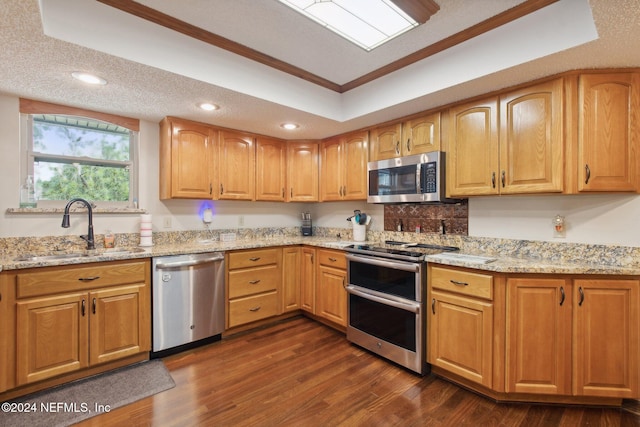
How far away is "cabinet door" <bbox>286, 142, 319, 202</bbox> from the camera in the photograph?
3648 millimetres

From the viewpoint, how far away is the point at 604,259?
1.99 meters

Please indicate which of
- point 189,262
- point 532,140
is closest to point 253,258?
point 189,262

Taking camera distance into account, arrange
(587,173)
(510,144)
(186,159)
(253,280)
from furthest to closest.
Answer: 1. (253,280)
2. (186,159)
3. (510,144)
4. (587,173)

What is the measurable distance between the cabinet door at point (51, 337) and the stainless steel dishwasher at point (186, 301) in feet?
1.58

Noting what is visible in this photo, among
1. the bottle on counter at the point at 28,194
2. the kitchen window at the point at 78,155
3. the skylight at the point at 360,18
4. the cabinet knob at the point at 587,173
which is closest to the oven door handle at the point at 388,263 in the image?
the cabinet knob at the point at 587,173

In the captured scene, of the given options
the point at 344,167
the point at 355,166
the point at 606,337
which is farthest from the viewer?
the point at 344,167

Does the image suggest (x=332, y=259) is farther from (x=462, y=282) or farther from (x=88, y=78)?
(x=88, y=78)

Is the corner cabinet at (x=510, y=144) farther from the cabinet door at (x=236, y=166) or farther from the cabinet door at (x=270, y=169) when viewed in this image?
the cabinet door at (x=236, y=166)

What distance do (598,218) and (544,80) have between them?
3.32ft

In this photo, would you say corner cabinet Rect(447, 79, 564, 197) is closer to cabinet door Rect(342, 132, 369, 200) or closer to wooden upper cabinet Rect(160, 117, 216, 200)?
cabinet door Rect(342, 132, 369, 200)

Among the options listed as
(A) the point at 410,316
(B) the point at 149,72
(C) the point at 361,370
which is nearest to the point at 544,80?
(A) the point at 410,316

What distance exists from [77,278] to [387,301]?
230 centimetres

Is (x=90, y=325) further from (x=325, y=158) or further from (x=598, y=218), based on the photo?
(x=598, y=218)

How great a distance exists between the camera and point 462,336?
2.05 metres
